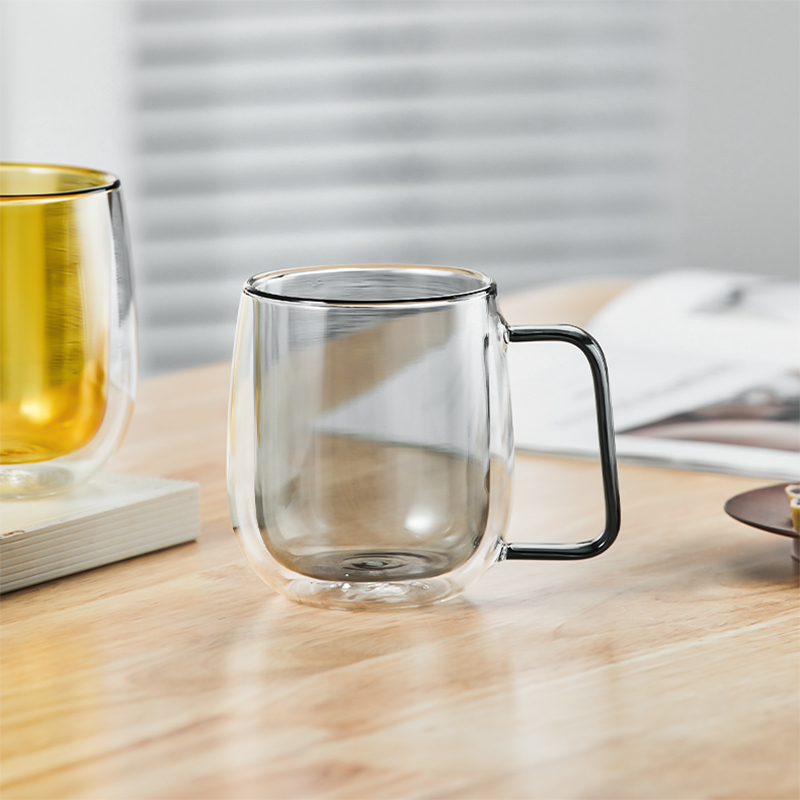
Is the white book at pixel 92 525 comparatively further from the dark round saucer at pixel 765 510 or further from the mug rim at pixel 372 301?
the dark round saucer at pixel 765 510

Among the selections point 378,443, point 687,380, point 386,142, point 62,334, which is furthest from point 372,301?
point 386,142

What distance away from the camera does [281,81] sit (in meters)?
2.31

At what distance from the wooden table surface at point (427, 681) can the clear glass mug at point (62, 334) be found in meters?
0.07

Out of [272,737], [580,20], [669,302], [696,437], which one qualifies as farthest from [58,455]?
[580,20]

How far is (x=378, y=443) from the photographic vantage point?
425 millimetres

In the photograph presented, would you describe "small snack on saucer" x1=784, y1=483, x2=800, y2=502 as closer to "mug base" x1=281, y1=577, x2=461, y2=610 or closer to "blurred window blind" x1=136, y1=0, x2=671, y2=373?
"mug base" x1=281, y1=577, x2=461, y2=610

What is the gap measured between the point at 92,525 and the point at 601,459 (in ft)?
0.72

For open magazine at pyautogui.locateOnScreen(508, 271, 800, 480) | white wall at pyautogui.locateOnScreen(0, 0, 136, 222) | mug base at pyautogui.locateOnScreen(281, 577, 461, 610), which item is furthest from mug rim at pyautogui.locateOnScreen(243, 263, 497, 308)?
white wall at pyautogui.locateOnScreen(0, 0, 136, 222)

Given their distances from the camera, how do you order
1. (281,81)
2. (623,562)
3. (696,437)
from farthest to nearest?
(281,81) < (696,437) < (623,562)

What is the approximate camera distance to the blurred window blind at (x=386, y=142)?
2299mm

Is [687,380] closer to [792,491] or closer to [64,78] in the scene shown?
[792,491]

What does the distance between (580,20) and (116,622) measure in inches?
84.1

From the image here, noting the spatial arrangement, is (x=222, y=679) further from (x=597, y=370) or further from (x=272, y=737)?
(x=597, y=370)

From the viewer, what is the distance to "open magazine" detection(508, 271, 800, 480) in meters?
0.70
